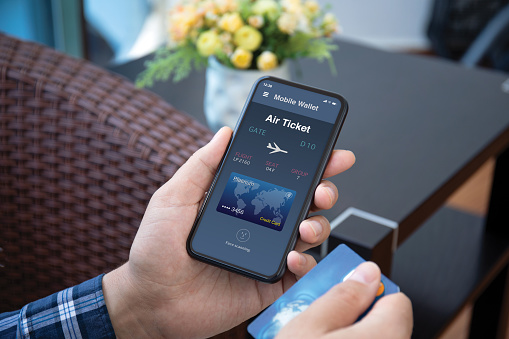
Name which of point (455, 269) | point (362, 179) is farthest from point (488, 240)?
point (362, 179)

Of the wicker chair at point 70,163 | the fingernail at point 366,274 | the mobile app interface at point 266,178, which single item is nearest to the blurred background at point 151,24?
the wicker chair at point 70,163

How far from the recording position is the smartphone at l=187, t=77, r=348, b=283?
675mm

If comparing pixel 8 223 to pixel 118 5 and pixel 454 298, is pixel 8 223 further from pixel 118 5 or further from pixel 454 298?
pixel 118 5

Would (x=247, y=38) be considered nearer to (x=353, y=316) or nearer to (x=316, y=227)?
(x=316, y=227)

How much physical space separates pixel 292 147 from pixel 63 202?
13.4 inches

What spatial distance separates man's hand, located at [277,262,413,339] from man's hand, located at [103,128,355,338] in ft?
0.37

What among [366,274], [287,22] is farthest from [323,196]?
[287,22]

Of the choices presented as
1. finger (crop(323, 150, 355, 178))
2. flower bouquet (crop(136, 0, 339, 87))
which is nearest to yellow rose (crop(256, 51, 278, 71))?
flower bouquet (crop(136, 0, 339, 87))

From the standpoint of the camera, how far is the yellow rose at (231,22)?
1.02 m

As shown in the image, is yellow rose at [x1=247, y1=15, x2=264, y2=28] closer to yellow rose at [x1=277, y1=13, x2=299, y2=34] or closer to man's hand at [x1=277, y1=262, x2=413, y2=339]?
yellow rose at [x1=277, y1=13, x2=299, y2=34]

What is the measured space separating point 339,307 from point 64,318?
0.34m

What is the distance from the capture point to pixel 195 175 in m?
0.71

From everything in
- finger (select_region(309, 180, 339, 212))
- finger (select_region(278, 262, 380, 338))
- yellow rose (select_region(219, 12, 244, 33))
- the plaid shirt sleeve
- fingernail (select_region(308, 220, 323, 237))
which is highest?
yellow rose (select_region(219, 12, 244, 33))

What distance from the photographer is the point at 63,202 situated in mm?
820
